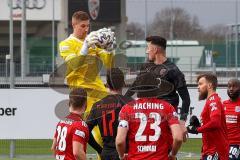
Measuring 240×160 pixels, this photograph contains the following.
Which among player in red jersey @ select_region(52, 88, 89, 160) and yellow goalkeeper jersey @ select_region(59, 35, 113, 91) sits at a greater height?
yellow goalkeeper jersey @ select_region(59, 35, 113, 91)

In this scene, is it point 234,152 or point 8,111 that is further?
point 8,111

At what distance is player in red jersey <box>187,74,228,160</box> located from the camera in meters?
10.4

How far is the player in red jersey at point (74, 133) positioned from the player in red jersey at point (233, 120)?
4.81 m

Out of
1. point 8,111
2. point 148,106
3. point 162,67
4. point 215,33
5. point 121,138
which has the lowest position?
point 8,111

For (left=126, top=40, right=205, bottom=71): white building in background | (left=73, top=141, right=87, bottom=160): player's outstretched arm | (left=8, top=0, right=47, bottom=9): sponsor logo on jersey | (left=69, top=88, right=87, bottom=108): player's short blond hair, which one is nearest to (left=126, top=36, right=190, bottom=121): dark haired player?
(left=69, top=88, right=87, bottom=108): player's short blond hair

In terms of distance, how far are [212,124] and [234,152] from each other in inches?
108

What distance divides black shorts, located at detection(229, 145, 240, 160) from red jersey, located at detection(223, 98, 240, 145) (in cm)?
8

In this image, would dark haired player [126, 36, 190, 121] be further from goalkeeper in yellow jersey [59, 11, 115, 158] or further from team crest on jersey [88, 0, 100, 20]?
team crest on jersey [88, 0, 100, 20]

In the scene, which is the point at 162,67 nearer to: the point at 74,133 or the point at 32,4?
the point at 74,133

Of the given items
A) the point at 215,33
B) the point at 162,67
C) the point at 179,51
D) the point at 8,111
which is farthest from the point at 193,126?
the point at 215,33

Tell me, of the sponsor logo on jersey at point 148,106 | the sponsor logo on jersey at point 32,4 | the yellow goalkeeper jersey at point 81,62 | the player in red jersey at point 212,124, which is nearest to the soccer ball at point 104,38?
the yellow goalkeeper jersey at point 81,62

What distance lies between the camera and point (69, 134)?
333 inches

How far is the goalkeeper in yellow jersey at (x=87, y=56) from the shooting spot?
913 cm

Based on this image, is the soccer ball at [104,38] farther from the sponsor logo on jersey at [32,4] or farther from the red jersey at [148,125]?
the sponsor logo on jersey at [32,4]
